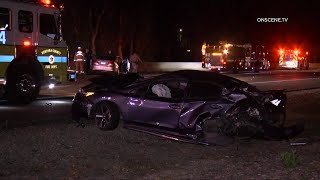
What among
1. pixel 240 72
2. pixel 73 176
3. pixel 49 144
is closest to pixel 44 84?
pixel 49 144

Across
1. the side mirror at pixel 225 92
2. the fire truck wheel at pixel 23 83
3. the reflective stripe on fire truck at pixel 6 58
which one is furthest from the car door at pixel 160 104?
the fire truck wheel at pixel 23 83

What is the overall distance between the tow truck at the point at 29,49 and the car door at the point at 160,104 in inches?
234

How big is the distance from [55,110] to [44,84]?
2025mm

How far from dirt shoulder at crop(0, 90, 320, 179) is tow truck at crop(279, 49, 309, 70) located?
33.4 metres

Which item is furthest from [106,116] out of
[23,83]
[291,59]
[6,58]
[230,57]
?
[291,59]

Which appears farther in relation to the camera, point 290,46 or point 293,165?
point 290,46

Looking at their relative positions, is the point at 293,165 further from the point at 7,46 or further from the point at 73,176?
the point at 7,46

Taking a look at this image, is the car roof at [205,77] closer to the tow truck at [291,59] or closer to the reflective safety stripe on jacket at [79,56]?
the reflective safety stripe on jacket at [79,56]

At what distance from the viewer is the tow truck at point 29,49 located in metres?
14.5

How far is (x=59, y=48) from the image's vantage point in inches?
630

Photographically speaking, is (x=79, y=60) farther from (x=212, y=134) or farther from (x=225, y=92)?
(x=212, y=134)

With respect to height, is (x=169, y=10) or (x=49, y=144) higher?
(x=169, y=10)

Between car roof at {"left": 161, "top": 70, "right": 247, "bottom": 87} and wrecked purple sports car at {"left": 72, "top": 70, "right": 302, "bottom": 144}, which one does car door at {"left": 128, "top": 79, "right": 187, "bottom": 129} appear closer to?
wrecked purple sports car at {"left": 72, "top": 70, "right": 302, "bottom": 144}

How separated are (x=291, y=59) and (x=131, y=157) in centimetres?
3767
